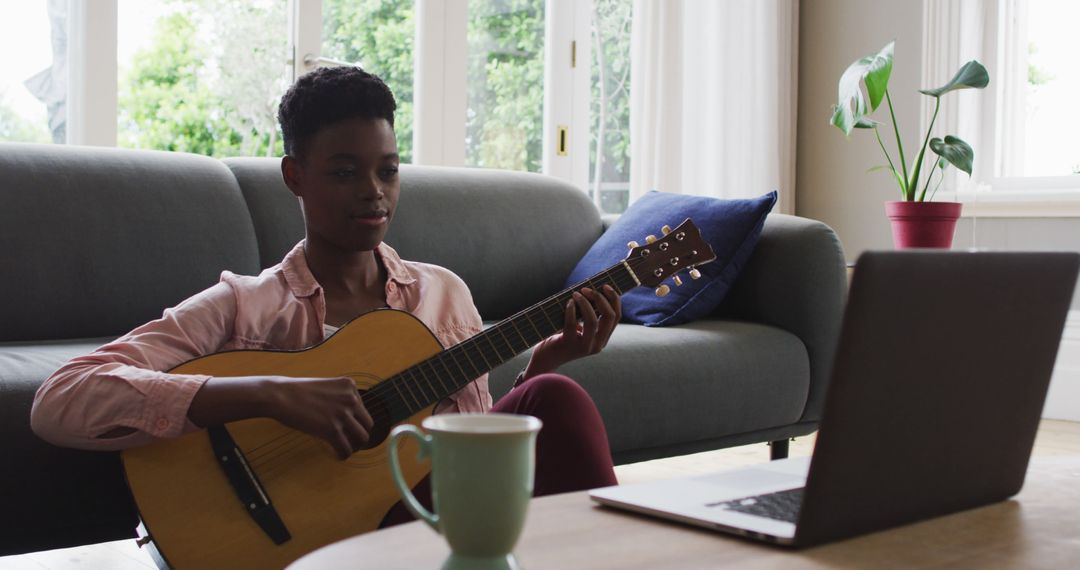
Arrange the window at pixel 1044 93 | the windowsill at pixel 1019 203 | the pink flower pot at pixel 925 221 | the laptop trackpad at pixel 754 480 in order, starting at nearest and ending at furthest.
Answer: the laptop trackpad at pixel 754 480, the pink flower pot at pixel 925 221, the windowsill at pixel 1019 203, the window at pixel 1044 93

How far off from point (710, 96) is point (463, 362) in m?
3.31

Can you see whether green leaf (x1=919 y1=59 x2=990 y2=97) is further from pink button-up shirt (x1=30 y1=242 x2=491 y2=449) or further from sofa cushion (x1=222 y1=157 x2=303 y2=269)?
pink button-up shirt (x1=30 y1=242 x2=491 y2=449)

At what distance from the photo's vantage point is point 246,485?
1.21m

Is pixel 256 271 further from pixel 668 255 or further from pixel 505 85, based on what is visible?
pixel 505 85

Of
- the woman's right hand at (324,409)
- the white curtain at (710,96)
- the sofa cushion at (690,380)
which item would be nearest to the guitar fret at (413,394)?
the woman's right hand at (324,409)

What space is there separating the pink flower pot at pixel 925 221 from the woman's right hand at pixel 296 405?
8.71ft

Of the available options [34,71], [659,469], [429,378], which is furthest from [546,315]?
[34,71]

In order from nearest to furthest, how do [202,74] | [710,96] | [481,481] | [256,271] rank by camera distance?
[481,481] < [256,271] < [202,74] < [710,96]

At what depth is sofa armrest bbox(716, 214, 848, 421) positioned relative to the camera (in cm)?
253

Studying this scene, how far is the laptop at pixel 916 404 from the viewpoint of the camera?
65cm

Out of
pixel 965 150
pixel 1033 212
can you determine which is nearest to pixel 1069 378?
pixel 1033 212

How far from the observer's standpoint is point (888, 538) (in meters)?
0.73

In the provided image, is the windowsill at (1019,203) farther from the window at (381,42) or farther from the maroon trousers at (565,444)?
the maroon trousers at (565,444)

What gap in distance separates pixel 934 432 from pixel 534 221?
7.00 ft
